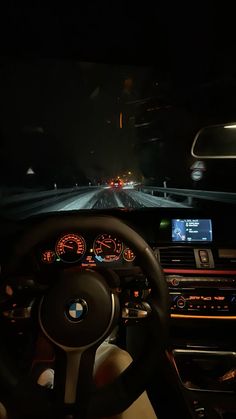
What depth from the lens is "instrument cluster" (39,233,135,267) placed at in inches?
155

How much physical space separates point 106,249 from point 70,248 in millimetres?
336

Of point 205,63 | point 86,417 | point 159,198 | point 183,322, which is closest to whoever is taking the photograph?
point 86,417

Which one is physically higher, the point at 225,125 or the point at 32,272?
the point at 225,125

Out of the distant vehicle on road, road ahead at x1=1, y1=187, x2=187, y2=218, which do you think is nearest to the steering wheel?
road ahead at x1=1, y1=187, x2=187, y2=218

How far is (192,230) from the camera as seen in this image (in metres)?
4.30

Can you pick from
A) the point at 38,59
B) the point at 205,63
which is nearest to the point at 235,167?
the point at 205,63

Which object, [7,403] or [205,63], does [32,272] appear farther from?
[205,63]

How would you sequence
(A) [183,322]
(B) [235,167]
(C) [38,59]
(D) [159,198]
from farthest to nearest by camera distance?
1. (B) [235,167]
2. (C) [38,59]
3. (D) [159,198]
4. (A) [183,322]

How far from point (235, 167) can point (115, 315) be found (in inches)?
283

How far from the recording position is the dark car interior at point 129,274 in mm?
1603

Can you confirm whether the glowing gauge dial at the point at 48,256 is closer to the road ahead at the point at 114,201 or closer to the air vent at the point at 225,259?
the road ahead at the point at 114,201

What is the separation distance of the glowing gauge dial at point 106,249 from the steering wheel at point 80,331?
232 cm

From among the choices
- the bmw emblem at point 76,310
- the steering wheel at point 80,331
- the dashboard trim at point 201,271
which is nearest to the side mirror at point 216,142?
the dashboard trim at point 201,271

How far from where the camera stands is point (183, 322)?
3.83 metres
